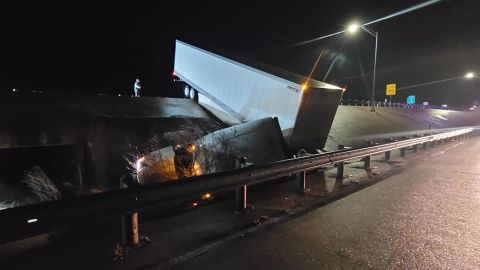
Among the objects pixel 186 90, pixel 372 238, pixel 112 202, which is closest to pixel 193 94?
pixel 186 90

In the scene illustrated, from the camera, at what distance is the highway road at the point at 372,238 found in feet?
11.8

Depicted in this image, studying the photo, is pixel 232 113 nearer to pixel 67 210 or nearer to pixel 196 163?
pixel 196 163

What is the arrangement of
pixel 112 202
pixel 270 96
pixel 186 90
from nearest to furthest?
1. pixel 112 202
2. pixel 270 96
3. pixel 186 90

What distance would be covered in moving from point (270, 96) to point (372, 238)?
8002 millimetres

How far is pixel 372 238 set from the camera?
429 centimetres

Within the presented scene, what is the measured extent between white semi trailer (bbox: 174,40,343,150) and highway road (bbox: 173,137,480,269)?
14.0 ft

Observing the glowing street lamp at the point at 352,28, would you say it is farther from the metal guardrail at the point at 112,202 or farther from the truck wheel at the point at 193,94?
the metal guardrail at the point at 112,202

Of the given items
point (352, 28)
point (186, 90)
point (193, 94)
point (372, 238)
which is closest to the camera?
point (372, 238)

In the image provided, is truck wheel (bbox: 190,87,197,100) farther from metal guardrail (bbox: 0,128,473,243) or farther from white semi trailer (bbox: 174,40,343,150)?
metal guardrail (bbox: 0,128,473,243)

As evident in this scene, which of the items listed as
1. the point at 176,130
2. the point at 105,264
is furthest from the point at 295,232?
the point at 176,130

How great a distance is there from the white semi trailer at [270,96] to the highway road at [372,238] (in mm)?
4261

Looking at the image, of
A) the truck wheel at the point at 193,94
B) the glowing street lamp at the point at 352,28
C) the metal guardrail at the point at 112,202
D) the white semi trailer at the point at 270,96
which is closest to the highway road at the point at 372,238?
the metal guardrail at the point at 112,202

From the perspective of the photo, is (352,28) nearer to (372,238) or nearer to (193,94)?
(193,94)

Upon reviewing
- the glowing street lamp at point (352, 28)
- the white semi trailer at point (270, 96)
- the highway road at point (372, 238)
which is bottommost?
the highway road at point (372, 238)
